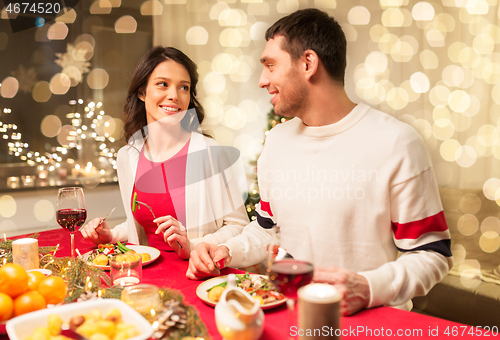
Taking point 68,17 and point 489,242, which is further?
point 68,17

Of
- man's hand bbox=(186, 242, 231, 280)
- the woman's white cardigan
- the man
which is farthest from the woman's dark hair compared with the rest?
man's hand bbox=(186, 242, 231, 280)

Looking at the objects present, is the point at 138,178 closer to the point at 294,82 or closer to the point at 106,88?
the point at 294,82

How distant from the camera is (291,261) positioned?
27.5 inches

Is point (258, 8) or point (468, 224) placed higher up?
point (258, 8)

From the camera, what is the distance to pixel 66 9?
3.35 metres

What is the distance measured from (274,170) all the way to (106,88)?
270 centimetres

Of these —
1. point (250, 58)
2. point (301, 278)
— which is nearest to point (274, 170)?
point (301, 278)

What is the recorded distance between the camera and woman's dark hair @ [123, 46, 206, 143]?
77.7 inches

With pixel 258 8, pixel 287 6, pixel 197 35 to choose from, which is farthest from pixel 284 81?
pixel 197 35

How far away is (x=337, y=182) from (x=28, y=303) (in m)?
0.96

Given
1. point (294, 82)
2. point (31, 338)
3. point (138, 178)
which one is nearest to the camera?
point (31, 338)

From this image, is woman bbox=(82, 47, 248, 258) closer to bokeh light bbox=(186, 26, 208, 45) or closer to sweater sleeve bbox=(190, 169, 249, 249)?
sweater sleeve bbox=(190, 169, 249, 249)

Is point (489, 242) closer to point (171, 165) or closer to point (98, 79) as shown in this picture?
point (171, 165)

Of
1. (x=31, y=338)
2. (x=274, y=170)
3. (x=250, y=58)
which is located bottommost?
(x=31, y=338)
